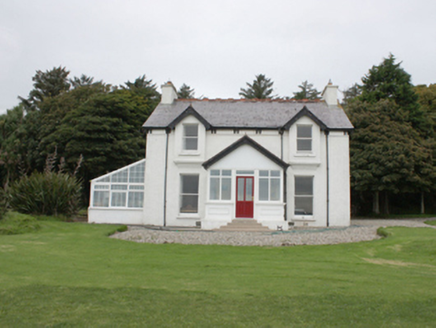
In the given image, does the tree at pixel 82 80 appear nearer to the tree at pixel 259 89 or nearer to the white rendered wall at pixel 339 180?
the tree at pixel 259 89

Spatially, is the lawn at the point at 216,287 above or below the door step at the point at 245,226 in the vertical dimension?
below

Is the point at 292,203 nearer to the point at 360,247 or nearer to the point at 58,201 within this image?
the point at 360,247

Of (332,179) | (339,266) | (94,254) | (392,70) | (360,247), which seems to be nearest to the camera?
(339,266)

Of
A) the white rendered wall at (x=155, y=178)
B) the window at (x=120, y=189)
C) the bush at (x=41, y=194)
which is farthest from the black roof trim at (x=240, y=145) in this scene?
the bush at (x=41, y=194)

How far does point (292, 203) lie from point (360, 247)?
972 centimetres

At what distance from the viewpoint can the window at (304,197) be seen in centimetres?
2241

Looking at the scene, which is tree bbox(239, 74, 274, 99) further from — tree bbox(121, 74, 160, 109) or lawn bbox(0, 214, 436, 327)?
lawn bbox(0, 214, 436, 327)

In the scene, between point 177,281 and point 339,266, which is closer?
point 177,281

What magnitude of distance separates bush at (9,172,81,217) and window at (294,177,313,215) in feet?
43.9

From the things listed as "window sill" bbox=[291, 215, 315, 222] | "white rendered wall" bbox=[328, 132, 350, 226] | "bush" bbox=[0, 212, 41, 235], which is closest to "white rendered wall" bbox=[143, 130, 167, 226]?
"bush" bbox=[0, 212, 41, 235]

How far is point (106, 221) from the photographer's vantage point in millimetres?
22359

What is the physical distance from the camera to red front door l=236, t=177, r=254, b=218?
68.7 ft

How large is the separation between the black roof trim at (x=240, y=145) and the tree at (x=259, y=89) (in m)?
49.8

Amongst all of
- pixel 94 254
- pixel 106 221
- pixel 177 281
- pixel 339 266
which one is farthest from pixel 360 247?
pixel 106 221
